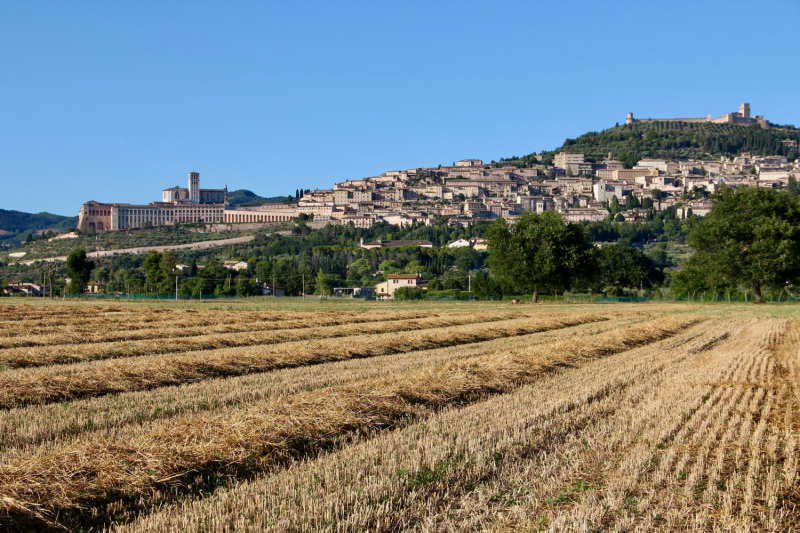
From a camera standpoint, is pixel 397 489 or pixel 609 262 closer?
pixel 397 489

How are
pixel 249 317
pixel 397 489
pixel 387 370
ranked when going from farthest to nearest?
pixel 249 317
pixel 387 370
pixel 397 489

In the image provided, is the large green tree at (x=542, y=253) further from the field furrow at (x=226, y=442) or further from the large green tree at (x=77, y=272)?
the large green tree at (x=77, y=272)

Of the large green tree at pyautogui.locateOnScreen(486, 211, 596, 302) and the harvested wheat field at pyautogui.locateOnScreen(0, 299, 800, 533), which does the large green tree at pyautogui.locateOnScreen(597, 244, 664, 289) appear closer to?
the large green tree at pyautogui.locateOnScreen(486, 211, 596, 302)

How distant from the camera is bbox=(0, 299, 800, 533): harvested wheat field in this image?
5332 mm

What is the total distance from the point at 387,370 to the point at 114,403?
5.38 m

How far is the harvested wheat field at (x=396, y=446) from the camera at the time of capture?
17.5 feet

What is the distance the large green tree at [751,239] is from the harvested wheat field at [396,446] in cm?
4412

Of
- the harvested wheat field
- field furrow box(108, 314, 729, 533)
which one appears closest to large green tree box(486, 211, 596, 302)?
the harvested wheat field

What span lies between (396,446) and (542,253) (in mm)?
53575

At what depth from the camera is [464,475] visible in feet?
20.6

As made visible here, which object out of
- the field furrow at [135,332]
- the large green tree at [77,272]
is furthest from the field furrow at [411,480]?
the large green tree at [77,272]

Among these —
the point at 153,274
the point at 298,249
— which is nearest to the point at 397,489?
the point at 153,274

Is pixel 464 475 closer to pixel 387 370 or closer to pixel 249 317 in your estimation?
pixel 387 370

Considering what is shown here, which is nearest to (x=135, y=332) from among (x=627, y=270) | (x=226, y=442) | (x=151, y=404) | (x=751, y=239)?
(x=151, y=404)
